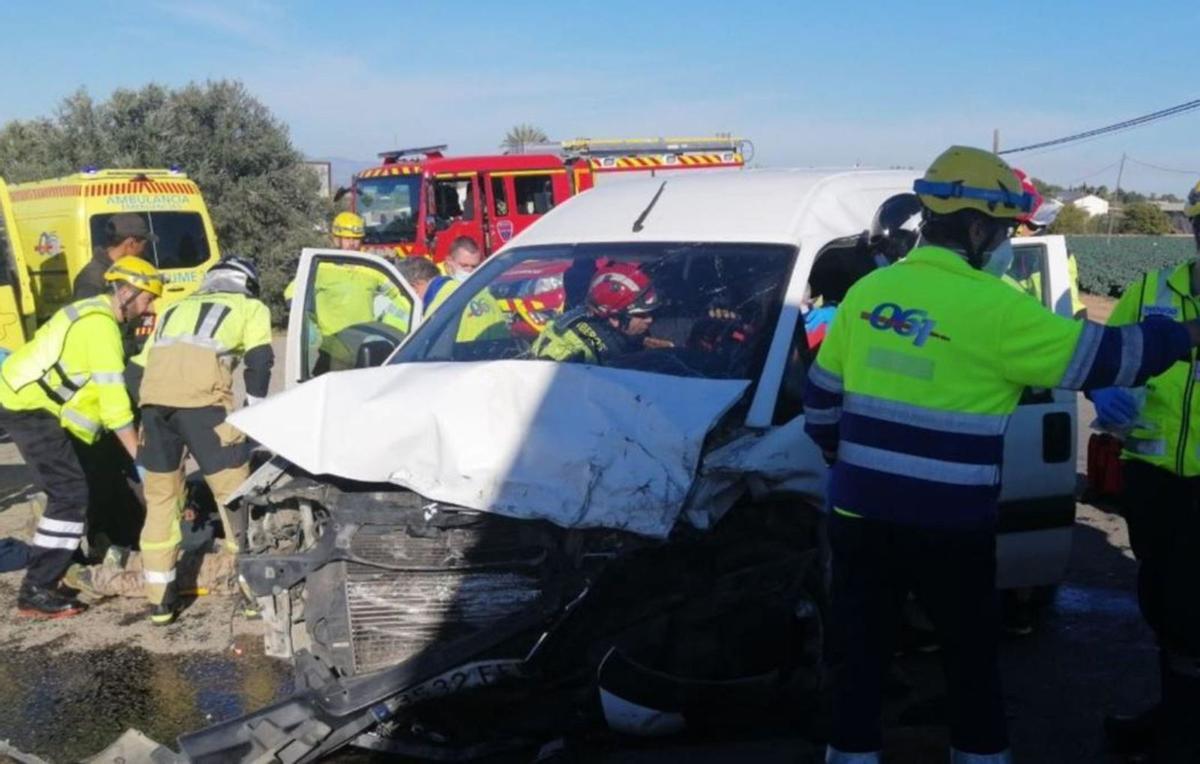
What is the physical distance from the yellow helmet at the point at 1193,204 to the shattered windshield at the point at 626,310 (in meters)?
1.37

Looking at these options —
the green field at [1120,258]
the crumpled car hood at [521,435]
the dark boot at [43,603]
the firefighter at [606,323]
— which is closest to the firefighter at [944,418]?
the crumpled car hood at [521,435]

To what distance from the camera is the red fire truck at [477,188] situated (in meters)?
18.1

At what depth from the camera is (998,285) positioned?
3.08 meters

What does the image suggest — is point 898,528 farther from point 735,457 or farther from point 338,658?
point 338,658

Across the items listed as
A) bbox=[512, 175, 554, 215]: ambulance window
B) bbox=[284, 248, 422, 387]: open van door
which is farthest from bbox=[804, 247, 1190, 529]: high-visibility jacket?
bbox=[512, 175, 554, 215]: ambulance window

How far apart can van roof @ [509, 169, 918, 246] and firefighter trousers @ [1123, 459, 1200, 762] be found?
1535 mm

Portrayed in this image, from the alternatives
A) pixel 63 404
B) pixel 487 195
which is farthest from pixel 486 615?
pixel 487 195

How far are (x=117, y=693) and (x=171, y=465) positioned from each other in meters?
1.26

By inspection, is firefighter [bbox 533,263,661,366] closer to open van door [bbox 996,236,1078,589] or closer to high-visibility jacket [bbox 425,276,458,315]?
open van door [bbox 996,236,1078,589]

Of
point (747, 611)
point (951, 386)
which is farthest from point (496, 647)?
point (951, 386)

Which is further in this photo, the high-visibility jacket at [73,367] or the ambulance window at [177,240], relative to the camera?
the ambulance window at [177,240]

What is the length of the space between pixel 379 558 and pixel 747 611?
3.92 feet

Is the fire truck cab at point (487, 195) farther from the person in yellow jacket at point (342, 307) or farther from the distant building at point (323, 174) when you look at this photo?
the person in yellow jacket at point (342, 307)

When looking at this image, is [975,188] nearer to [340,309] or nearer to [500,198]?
[340,309]
